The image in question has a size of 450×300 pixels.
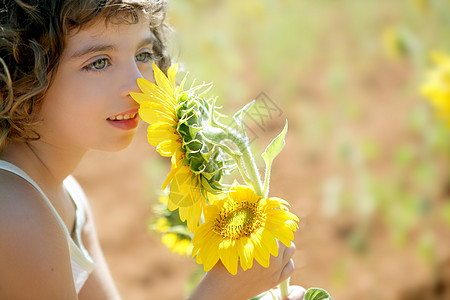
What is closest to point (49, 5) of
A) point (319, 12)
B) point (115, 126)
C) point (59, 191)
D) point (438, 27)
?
point (115, 126)

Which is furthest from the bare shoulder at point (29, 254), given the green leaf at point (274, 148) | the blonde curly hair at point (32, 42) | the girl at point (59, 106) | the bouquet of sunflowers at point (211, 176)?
the green leaf at point (274, 148)

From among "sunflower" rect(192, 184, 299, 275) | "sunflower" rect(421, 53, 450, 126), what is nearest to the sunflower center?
"sunflower" rect(192, 184, 299, 275)

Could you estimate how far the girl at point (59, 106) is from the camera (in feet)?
2.27

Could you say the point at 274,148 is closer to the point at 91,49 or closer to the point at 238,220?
Answer: the point at 238,220

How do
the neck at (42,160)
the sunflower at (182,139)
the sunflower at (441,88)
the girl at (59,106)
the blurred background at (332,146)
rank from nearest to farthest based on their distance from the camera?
the sunflower at (182,139)
the girl at (59,106)
the neck at (42,160)
the sunflower at (441,88)
the blurred background at (332,146)

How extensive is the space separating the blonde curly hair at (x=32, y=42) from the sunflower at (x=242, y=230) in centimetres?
30

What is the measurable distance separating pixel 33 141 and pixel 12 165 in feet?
0.21

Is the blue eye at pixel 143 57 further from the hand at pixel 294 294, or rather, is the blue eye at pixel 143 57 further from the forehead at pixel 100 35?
the hand at pixel 294 294

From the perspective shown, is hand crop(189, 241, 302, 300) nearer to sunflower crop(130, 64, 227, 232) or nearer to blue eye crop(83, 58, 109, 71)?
sunflower crop(130, 64, 227, 232)

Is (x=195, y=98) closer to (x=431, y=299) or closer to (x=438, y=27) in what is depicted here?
(x=431, y=299)

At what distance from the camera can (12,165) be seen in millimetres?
772

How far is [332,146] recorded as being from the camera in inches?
93.2

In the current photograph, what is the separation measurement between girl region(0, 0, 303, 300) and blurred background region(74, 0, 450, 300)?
33cm

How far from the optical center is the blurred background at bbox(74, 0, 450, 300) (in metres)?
1.83
